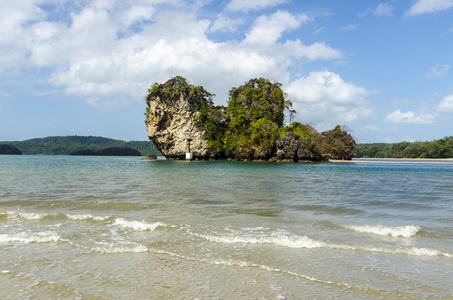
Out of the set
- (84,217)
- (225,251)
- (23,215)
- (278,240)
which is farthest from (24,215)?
(278,240)

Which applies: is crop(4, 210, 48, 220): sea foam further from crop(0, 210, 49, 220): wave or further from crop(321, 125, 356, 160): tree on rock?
crop(321, 125, 356, 160): tree on rock

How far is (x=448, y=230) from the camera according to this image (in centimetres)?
712

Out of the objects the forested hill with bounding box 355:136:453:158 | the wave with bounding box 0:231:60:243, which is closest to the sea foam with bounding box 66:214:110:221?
the wave with bounding box 0:231:60:243

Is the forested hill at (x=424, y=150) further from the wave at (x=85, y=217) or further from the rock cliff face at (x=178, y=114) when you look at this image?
the wave at (x=85, y=217)

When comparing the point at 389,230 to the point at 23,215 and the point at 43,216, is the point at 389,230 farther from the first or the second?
the point at 23,215

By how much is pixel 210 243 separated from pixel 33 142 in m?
192

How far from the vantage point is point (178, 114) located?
64500 mm

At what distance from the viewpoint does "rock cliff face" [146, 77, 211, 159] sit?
210ft

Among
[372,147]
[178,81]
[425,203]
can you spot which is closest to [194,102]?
[178,81]

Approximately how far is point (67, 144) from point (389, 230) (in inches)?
6998

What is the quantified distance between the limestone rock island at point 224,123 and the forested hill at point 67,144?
88079 mm

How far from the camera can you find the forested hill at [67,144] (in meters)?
155

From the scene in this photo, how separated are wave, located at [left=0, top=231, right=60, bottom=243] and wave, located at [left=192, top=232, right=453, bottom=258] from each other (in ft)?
10.4

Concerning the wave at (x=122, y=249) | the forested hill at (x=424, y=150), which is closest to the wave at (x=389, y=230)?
the wave at (x=122, y=249)
